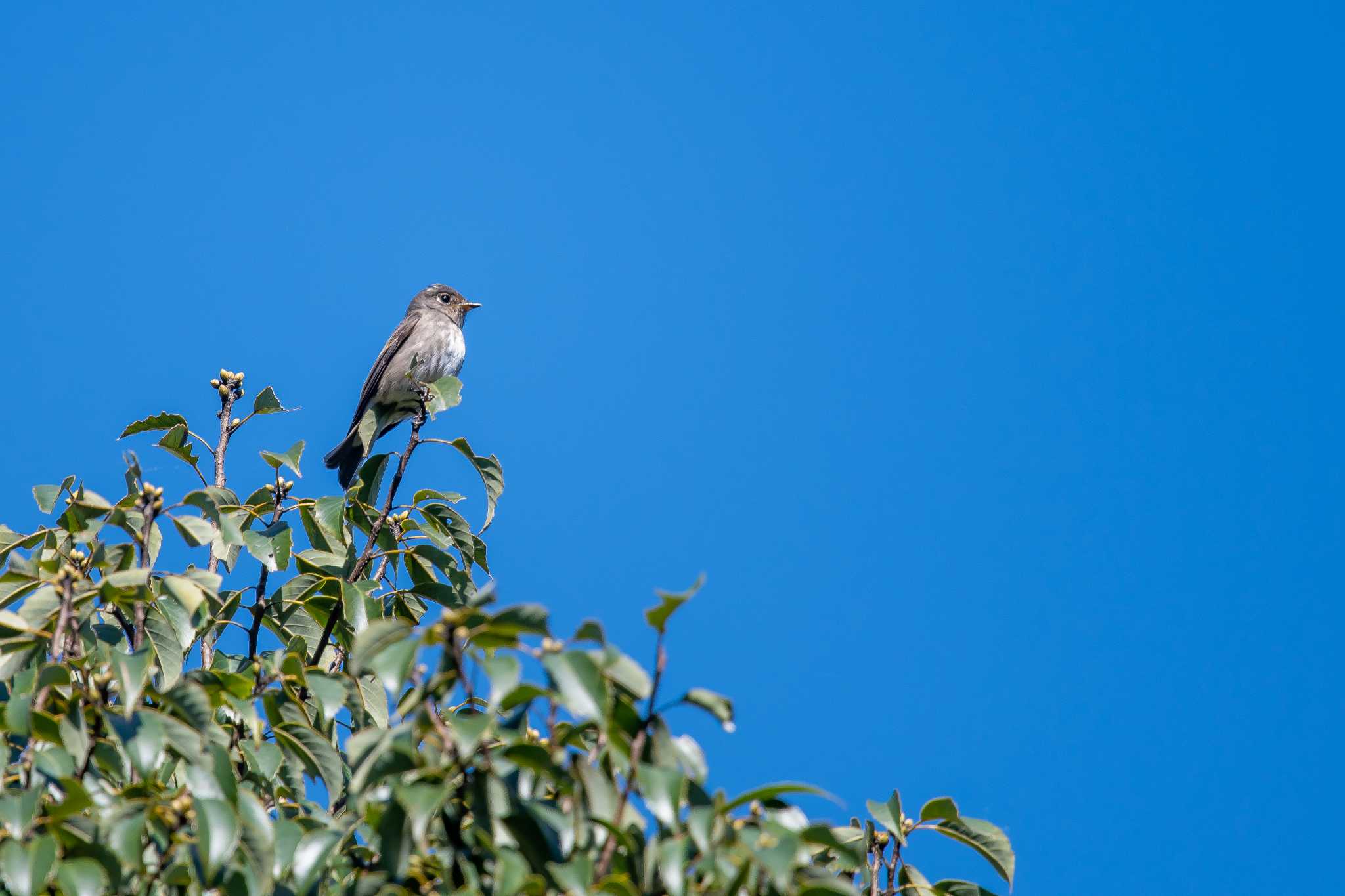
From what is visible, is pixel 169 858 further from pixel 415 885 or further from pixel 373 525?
pixel 373 525

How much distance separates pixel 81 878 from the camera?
2461mm

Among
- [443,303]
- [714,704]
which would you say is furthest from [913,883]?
[443,303]

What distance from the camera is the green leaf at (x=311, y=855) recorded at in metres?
2.57

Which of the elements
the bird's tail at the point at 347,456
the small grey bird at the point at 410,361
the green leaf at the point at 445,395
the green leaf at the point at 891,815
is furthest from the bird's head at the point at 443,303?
the green leaf at the point at 891,815

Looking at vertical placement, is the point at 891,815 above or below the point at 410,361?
below

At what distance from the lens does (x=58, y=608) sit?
3391 millimetres

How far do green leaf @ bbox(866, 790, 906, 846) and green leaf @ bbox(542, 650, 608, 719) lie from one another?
1.17 meters

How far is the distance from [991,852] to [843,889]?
111 centimetres

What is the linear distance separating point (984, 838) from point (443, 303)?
8883 mm

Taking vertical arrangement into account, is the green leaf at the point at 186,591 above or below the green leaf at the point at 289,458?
below

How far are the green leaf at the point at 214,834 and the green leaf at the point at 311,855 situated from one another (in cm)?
13

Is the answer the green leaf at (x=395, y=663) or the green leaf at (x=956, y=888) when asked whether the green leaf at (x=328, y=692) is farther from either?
the green leaf at (x=956, y=888)

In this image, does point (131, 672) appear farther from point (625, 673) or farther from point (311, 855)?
point (625, 673)

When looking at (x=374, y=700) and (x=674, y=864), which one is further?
(x=374, y=700)
